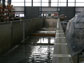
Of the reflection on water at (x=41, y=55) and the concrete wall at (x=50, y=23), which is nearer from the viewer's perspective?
the reflection on water at (x=41, y=55)

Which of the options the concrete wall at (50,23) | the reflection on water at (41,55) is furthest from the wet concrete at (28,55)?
the concrete wall at (50,23)

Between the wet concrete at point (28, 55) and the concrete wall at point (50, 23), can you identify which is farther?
the concrete wall at point (50, 23)

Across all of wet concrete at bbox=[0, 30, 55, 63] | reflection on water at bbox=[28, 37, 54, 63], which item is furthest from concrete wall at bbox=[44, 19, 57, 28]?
wet concrete at bbox=[0, 30, 55, 63]

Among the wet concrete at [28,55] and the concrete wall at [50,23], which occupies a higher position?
the wet concrete at [28,55]

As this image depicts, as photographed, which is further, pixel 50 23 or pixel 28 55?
pixel 50 23

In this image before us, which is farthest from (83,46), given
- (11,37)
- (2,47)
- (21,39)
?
(2,47)

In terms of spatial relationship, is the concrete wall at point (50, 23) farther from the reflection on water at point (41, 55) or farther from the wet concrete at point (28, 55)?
the wet concrete at point (28, 55)

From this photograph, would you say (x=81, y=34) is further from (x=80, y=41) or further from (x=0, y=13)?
(x=0, y=13)

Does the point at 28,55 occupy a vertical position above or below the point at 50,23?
above

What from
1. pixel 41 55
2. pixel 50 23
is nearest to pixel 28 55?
pixel 41 55

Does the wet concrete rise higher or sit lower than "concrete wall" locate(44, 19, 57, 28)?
higher

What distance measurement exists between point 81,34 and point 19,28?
753cm

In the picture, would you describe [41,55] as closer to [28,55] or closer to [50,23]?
[28,55]

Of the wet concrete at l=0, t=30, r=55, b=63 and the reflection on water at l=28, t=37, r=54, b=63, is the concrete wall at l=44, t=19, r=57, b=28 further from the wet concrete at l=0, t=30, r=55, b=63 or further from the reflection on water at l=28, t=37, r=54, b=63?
the wet concrete at l=0, t=30, r=55, b=63
